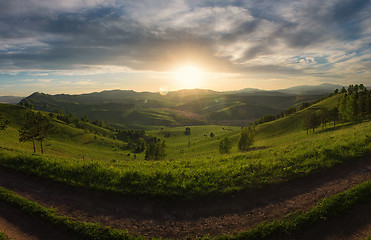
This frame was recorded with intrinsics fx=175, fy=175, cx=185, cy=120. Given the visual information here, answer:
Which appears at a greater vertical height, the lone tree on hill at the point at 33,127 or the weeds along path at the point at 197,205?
the lone tree on hill at the point at 33,127

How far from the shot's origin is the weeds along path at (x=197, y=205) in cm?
1034

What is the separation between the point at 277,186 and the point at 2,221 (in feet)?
60.6

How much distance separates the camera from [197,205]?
12.1m

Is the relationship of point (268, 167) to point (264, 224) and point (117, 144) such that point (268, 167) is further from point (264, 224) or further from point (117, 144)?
point (117, 144)

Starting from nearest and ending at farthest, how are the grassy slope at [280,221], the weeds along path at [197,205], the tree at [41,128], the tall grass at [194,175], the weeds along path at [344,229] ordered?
1. the weeds along path at [344,229]
2. the grassy slope at [280,221]
3. the weeds along path at [197,205]
4. the tall grass at [194,175]
5. the tree at [41,128]

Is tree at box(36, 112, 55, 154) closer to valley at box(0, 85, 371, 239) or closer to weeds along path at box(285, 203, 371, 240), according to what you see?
valley at box(0, 85, 371, 239)

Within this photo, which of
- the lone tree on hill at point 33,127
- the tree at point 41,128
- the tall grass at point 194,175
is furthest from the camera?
the tree at point 41,128

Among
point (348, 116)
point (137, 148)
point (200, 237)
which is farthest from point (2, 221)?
point (137, 148)

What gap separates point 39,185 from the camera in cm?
1499

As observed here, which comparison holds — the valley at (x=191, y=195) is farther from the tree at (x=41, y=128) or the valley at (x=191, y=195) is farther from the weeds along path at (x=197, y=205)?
the tree at (x=41, y=128)

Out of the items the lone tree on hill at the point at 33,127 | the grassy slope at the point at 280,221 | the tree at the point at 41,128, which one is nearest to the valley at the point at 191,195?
the grassy slope at the point at 280,221

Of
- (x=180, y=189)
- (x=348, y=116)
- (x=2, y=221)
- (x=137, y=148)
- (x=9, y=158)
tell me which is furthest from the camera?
(x=137, y=148)

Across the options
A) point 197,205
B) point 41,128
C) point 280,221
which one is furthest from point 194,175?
point 41,128

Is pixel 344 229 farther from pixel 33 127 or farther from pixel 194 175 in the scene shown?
pixel 33 127
